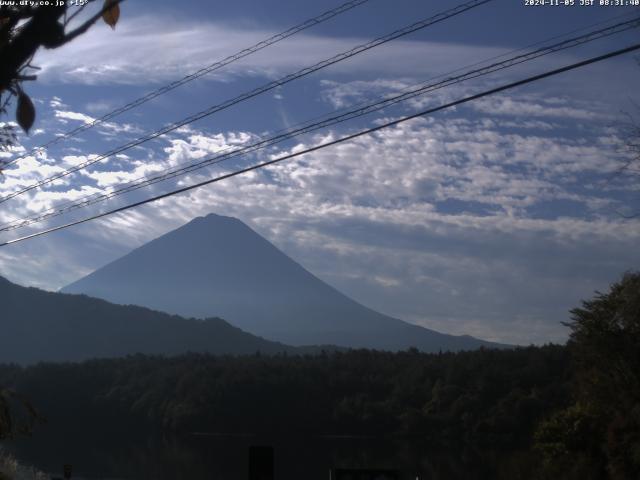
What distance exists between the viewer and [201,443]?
63.9 meters

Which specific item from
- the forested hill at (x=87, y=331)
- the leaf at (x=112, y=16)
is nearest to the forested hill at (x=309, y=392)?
the forested hill at (x=87, y=331)

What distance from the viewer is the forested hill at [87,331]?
120 metres

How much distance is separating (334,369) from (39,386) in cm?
2726

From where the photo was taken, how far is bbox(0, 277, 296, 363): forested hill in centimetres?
11962

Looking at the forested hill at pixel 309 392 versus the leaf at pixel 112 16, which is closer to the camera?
the leaf at pixel 112 16

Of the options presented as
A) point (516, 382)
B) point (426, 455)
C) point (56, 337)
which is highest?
point (56, 337)

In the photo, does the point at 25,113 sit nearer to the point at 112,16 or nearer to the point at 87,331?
the point at 112,16

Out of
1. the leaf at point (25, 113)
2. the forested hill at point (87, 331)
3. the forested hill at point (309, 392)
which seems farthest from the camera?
the forested hill at point (87, 331)

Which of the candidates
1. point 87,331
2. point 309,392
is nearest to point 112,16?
point 309,392

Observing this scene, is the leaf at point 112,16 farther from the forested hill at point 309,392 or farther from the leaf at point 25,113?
the forested hill at point 309,392

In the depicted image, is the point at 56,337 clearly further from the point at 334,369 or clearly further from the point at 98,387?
the point at 334,369

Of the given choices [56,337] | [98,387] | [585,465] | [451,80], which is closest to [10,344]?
[56,337]

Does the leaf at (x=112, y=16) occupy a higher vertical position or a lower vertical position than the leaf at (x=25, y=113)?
higher

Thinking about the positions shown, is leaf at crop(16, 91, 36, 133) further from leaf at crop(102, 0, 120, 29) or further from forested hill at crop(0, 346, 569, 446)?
forested hill at crop(0, 346, 569, 446)
